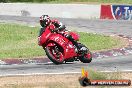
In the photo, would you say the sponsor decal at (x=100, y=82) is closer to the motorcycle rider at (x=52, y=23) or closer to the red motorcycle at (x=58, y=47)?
the red motorcycle at (x=58, y=47)

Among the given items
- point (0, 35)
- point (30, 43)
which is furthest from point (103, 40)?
point (0, 35)

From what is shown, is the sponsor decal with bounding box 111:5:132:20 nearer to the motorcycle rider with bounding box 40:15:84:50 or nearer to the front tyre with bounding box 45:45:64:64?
the motorcycle rider with bounding box 40:15:84:50

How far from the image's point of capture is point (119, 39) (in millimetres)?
26812

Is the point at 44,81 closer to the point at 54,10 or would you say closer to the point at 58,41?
the point at 58,41

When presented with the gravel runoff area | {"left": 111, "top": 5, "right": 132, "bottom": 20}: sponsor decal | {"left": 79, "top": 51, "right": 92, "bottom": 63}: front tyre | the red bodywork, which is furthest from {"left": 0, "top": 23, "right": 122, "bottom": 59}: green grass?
{"left": 111, "top": 5, "right": 132, "bottom": 20}: sponsor decal

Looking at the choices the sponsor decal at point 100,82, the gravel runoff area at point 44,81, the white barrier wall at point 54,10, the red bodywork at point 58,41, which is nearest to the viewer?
the sponsor decal at point 100,82

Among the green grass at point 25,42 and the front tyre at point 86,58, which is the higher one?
the front tyre at point 86,58

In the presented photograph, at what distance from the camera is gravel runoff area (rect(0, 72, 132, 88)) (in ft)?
47.3

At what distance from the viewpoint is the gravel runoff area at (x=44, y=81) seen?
14.4 m

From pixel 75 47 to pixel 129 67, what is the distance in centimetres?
251

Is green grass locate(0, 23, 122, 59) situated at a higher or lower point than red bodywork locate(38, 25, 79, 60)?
lower

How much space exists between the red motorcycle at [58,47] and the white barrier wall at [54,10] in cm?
2211

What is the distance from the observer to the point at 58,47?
18.2 metres

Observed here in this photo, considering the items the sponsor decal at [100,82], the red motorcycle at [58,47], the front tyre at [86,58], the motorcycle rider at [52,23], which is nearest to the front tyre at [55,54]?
the red motorcycle at [58,47]
